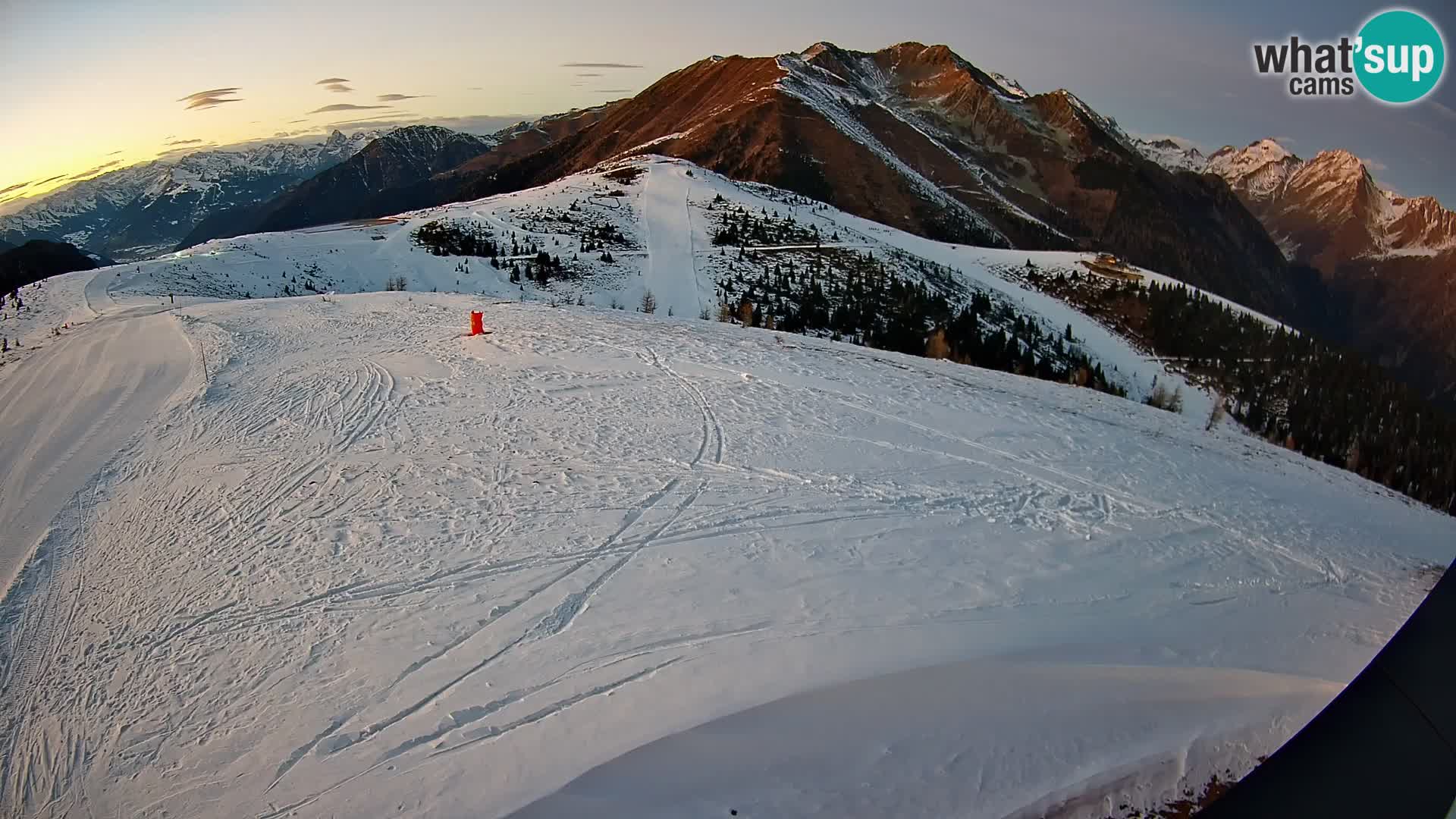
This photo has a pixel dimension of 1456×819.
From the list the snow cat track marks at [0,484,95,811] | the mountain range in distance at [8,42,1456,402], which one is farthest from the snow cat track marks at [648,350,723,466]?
the mountain range in distance at [8,42,1456,402]

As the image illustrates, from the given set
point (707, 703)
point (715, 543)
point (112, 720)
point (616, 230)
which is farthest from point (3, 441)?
point (616, 230)

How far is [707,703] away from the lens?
4.11 m

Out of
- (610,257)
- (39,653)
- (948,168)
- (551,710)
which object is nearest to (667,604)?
(551,710)

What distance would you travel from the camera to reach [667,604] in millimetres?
5336

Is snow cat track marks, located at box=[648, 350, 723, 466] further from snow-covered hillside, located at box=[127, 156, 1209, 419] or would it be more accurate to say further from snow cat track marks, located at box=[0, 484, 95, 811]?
snow-covered hillside, located at box=[127, 156, 1209, 419]

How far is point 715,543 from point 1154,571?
355 centimetres

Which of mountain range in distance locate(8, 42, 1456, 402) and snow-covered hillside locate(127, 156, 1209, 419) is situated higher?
mountain range in distance locate(8, 42, 1456, 402)

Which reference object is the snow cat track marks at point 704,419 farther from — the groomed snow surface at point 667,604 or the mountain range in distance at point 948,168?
the mountain range in distance at point 948,168

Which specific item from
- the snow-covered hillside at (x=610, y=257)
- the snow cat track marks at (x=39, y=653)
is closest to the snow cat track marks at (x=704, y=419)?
the snow cat track marks at (x=39, y=653)

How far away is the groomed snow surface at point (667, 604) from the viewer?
3.61 m

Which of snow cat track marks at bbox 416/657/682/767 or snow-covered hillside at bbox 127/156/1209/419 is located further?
snow-covered hillside at bbox 127/156/1209/419

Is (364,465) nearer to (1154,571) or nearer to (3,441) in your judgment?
(3,441)

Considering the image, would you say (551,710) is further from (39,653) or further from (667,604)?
(39,653)

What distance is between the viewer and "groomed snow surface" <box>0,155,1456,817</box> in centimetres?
361
